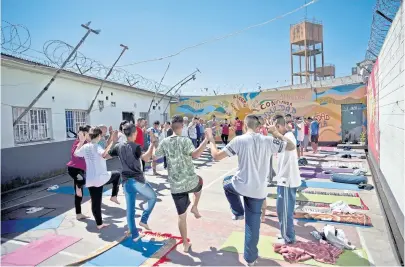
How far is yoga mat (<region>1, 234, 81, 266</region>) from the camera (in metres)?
3.48

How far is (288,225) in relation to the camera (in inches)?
143

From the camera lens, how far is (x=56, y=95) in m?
9.23

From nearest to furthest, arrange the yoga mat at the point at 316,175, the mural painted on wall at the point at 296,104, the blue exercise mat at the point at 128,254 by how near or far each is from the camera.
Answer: the blue exercise mat at the point at 128,254 → the yoga mat at the point at 316,175 → the mural painted on wall at the point at 296,104

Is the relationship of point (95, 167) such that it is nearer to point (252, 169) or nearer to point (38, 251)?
point (38, 251)

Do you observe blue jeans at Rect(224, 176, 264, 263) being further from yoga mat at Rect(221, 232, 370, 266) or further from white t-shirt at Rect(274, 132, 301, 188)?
white t-shirt at Rect(274, 132, 301, 188)

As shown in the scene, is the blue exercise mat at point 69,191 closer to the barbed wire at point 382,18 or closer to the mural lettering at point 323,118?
the barbed wire at point 382,18

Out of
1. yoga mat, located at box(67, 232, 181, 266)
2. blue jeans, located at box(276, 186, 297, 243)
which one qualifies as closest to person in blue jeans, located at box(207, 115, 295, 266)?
blue jeans, located at box(276, 186, 297, 243)

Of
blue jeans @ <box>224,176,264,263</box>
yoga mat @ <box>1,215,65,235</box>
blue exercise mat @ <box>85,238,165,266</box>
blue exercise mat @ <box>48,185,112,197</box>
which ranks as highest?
blue jeans @ <box>224,176,264,263</box>

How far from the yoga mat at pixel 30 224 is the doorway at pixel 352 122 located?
14.0 m

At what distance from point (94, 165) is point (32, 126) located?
556 centimetres

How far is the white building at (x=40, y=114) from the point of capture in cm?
742

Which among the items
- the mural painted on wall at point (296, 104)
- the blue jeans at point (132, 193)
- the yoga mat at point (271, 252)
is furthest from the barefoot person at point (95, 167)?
the mural painted on wall at point (296, 104)

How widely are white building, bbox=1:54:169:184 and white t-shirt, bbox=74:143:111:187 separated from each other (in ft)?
14.7

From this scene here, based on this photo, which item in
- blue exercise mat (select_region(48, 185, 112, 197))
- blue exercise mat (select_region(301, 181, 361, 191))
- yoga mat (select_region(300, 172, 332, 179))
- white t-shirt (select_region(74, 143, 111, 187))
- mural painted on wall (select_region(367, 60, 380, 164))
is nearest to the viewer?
white t-shirt (select_region(74, 143, 111, 187))
